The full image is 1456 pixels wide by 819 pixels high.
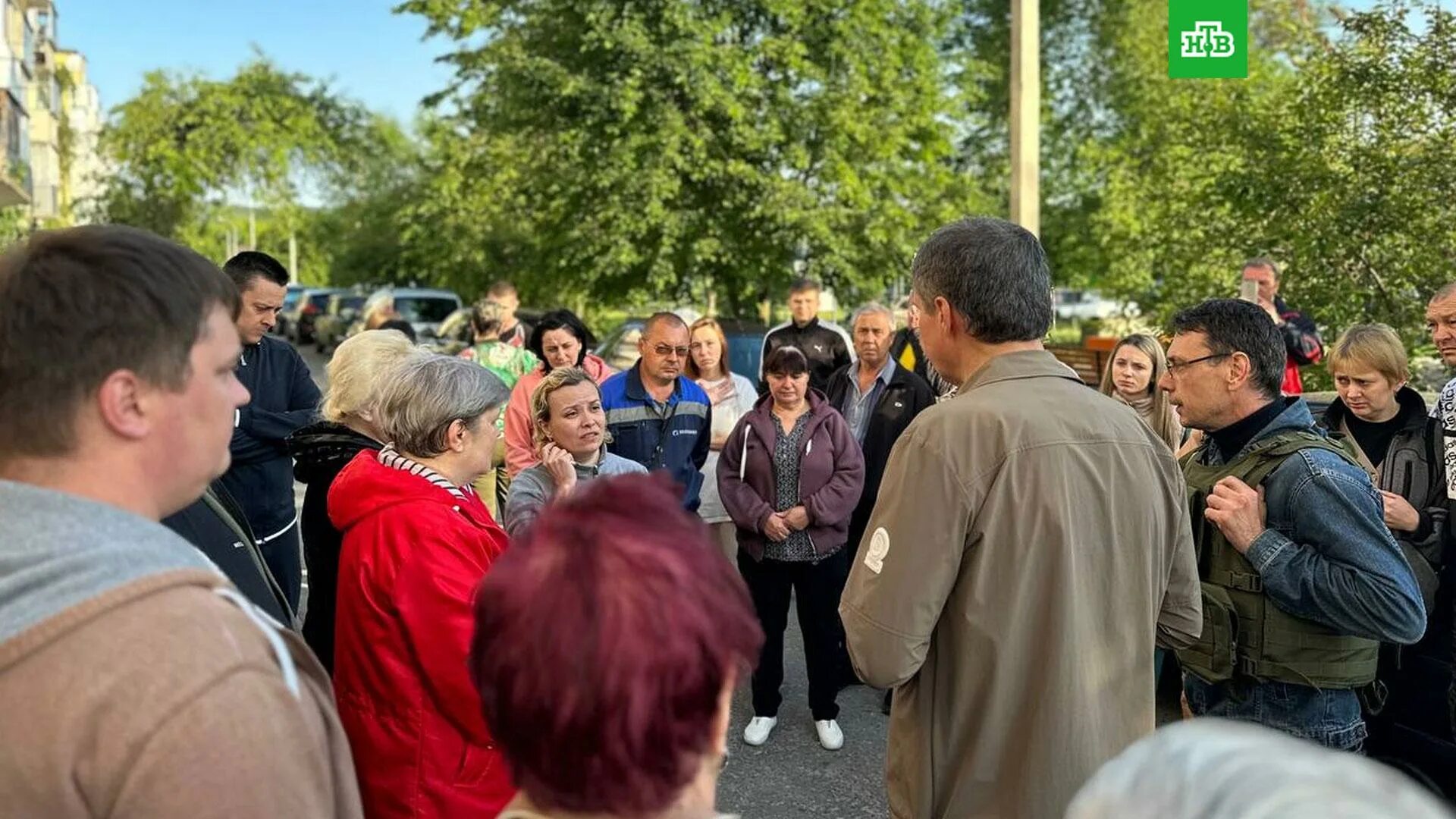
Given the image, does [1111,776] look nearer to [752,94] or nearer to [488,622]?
[488,622]

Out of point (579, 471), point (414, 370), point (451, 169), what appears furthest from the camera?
point (451, 169)

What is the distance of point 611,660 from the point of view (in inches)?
47.4

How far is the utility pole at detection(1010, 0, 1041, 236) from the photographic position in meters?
9.49

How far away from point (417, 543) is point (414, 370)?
57 centimetres

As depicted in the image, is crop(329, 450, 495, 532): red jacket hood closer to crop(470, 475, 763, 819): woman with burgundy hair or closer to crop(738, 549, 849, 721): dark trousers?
crop(470, 475, 763, 819): woman with burgundy hair

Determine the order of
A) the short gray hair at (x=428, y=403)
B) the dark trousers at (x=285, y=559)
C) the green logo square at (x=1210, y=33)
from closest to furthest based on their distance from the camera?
the short gray hair at (x=428, y=403), the dark trousers at (x=285, y=559), the green logo square at (x=1210, y=33)

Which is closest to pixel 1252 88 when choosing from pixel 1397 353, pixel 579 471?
pixel 1397 353

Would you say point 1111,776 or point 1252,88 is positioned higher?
point 1252,88

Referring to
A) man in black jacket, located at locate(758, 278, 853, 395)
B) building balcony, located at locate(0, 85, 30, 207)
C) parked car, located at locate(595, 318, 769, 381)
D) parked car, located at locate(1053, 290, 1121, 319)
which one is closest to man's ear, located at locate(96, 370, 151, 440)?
man in black jacket, located at locate(758, 278, 853, 395)

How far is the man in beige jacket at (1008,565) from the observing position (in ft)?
7.67

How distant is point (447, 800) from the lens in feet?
8.38

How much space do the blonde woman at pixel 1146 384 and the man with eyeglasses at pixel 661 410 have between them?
→ 6.62 feet

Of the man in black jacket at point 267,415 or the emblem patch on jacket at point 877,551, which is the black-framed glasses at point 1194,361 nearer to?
the emblem patch on jacket at point 877,551

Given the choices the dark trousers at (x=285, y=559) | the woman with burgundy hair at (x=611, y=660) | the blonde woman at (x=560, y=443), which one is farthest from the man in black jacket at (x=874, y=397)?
the woman with burgundy hair at (x=611, y=660)
